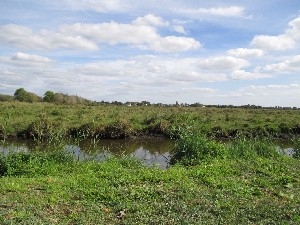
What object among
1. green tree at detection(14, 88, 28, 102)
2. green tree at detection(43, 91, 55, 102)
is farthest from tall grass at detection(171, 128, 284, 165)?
green tree at detection(43, 91, 55, 102)

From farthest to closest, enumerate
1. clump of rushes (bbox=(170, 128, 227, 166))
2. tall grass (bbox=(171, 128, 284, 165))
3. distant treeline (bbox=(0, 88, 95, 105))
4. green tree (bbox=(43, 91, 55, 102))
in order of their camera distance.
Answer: green tree (bbox=(43, 91, 55, 102))
distant treeline (bbox=(0, 88, 95, 105))
tall grass (bbox=(171, 128, 284, 165))
clump of rushes (bbox=(170, 128, 227, 166))

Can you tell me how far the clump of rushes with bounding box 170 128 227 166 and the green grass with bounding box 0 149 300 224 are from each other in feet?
2.18

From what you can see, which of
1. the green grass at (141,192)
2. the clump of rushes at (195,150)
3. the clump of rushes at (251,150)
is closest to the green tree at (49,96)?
the clump of rushes at (195,150)

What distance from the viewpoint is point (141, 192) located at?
A: 24.4ft

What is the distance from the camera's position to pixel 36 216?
231 inches

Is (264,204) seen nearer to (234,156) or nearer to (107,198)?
(107,198)

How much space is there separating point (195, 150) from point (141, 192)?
4.45 m

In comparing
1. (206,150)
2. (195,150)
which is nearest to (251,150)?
(206,150)

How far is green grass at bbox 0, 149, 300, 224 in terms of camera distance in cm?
611

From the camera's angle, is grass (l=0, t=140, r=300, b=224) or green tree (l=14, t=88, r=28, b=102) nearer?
grass (l=0, t=140, r=300, b=224)

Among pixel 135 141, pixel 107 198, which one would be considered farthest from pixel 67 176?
pixel 135 141

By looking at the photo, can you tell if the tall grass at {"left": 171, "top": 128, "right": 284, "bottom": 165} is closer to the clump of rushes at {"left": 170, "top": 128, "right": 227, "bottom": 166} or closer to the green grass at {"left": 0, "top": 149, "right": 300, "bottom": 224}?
the clump of rushes at {"left": 170, "top": 128, "right": 227, "bottom": 166}

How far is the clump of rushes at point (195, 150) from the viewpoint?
1130 centimetres

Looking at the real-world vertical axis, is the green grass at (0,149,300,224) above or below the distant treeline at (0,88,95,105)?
below
